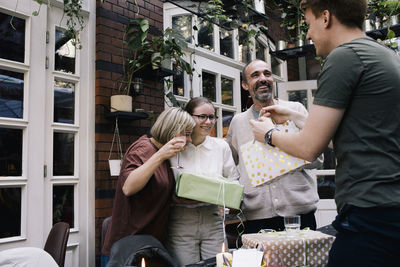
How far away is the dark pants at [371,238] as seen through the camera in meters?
0.90

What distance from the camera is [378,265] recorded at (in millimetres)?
902

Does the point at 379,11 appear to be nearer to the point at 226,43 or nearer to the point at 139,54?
the point at 226,43

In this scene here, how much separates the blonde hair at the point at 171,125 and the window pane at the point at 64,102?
4.21 ft

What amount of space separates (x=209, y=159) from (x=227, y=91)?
2624 mm

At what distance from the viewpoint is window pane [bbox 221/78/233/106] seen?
176 inches

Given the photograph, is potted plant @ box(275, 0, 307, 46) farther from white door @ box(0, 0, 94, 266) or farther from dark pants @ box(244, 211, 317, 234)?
dark pants @ box(244, 211, 317, 234)

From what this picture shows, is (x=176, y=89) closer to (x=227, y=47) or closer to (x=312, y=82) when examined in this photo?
(x=227, y=47)

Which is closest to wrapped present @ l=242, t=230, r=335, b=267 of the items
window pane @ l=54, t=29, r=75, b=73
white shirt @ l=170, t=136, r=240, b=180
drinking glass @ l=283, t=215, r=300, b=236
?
drinking glass @ l=283, t=215, r=300, b=236

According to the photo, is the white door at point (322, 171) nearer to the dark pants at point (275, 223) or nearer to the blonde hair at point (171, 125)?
the dark pants at point (275, 223)

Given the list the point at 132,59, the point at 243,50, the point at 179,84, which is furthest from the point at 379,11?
the point at 132,59

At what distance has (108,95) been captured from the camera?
3.08m

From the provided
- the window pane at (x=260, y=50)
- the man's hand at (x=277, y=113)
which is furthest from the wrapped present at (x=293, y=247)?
the window pane at (x=260, y=50)

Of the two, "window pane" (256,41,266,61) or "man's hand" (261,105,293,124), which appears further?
"window pane" (256,41,266,61)

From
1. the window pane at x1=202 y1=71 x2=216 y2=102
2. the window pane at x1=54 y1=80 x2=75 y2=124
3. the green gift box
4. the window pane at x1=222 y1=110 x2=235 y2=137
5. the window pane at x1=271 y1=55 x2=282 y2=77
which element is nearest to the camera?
the green gift box
